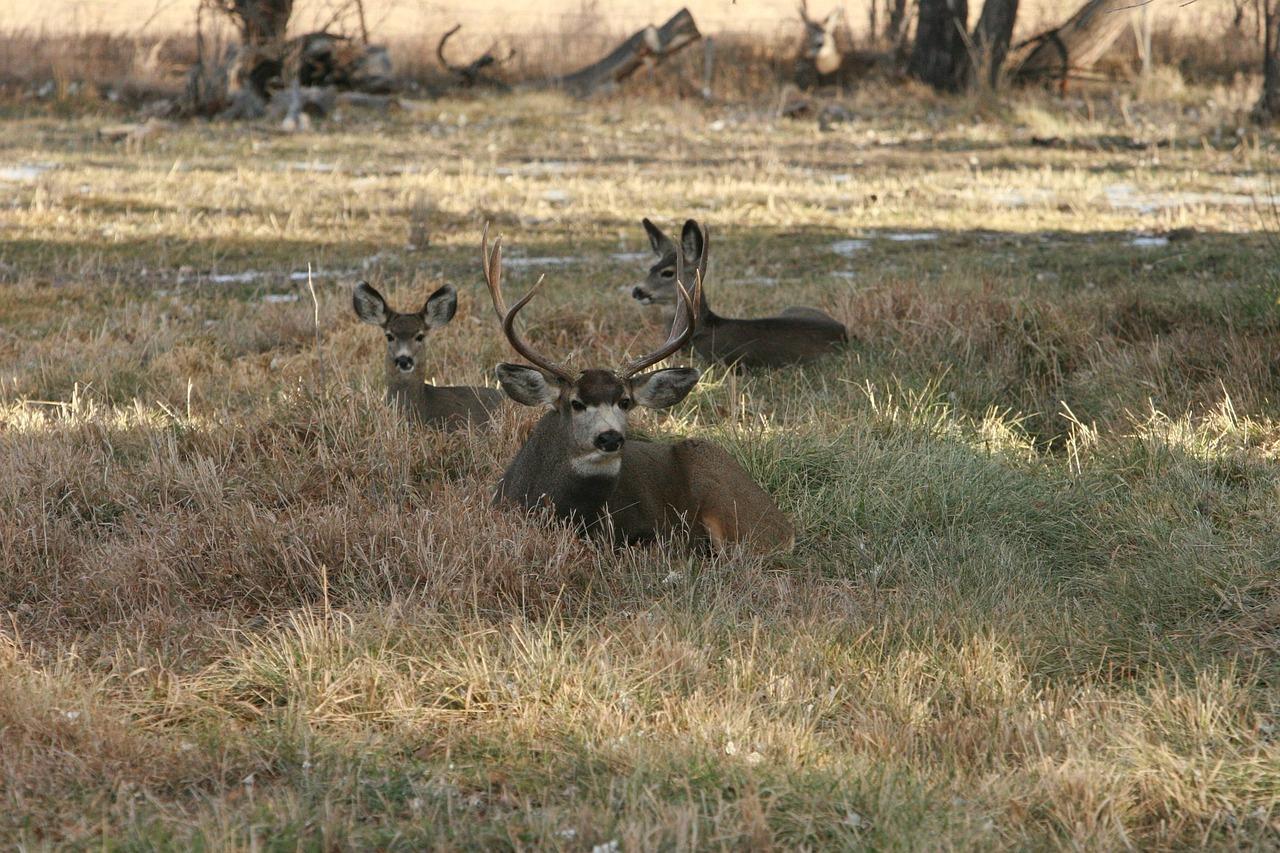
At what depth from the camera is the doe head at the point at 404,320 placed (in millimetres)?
7281

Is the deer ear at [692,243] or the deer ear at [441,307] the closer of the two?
the deer ear at [441,307]

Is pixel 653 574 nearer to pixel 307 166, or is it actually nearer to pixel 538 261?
pixel 538 261

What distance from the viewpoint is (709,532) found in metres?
5.66

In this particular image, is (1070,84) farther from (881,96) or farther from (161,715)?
(161,715)

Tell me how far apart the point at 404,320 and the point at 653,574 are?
286 cm

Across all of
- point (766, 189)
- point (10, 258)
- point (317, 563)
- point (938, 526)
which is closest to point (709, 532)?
point (938, 526)

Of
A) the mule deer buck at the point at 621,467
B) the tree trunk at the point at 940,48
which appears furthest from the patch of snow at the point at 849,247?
the tree trunk at the point at 940,48

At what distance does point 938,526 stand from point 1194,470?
114cm

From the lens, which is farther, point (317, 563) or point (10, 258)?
point (10, 258)

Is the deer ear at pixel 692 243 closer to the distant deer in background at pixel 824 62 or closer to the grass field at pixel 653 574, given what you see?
the grass field at pixel 653 574

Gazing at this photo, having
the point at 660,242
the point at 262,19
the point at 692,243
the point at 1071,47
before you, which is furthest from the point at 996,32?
the point at 692,243

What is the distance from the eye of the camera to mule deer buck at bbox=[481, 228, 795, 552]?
5.37 meters

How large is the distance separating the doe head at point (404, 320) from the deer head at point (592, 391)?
1630 millimetres

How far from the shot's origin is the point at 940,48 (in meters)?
22.2
